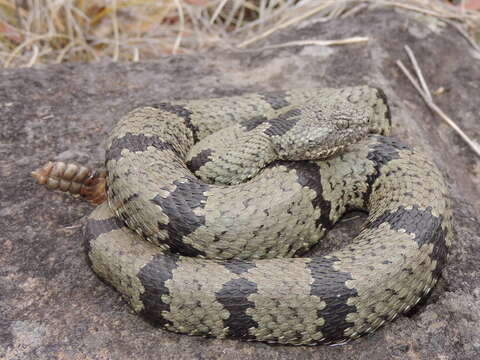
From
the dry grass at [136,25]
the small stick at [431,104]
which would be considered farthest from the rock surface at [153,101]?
the dry grass at [136,25]

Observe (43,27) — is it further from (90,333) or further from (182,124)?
(90,333)

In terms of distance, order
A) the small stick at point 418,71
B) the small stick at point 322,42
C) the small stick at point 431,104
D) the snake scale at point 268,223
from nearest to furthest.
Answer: the snake scale at point 268,223, the small stick at point 431,104, the small stick at point 418,71, the small stick at point 322,42

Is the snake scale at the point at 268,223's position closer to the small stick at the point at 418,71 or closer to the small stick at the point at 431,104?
the small stick at the point at 431,104

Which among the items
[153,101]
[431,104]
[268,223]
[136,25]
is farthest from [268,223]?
[136,25]

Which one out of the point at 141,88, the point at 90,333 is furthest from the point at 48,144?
the point at 90,333

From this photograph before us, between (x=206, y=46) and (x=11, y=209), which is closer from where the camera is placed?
(x=11, y=209)

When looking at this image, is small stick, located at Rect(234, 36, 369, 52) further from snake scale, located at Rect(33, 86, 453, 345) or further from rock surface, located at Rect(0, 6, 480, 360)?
snake scale, located at Rect(33, 86, 453, 345)

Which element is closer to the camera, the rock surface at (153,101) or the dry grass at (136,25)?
the rock surface at (153,101)

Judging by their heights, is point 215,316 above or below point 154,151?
below

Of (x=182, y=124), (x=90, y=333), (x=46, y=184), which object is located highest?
(x=182, y=124)
